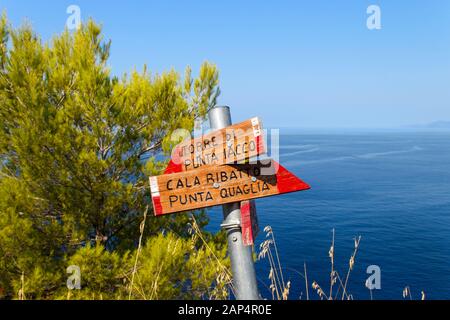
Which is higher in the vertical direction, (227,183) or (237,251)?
(227,183)

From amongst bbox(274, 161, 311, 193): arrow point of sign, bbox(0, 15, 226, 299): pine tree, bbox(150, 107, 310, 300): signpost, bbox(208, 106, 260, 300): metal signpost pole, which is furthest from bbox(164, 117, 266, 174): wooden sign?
bbox(0, 15, 226, 299): pine tree

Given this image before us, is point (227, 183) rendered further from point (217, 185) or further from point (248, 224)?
point (248, 224)

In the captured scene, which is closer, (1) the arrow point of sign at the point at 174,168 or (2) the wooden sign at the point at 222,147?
(2) the wooden sign at the point at 222,147

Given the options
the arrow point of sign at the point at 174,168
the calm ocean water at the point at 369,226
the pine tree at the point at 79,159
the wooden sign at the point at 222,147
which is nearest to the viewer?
the wooden sign at the point at 222,147

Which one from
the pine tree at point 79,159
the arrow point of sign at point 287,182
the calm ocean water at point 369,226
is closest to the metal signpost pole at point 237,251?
the arrow point of sign at point 287,182

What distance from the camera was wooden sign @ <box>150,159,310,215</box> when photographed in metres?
2.32

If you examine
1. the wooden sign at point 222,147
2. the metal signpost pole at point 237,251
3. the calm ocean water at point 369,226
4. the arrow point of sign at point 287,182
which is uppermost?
the wooden sign at point 222,147

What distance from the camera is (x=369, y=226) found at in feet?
209

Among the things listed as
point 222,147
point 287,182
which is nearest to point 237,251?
point 287,182

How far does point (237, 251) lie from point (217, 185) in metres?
0.44

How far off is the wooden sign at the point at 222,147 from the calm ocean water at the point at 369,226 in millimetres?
36597

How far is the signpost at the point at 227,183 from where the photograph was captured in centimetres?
228

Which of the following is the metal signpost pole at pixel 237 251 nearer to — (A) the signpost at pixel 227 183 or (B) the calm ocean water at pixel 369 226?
(A) the signpost at pixel 227 183

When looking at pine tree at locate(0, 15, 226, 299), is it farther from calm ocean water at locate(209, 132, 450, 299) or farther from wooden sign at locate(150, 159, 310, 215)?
calm ocean water at locate(209, 132, 450, 299)
